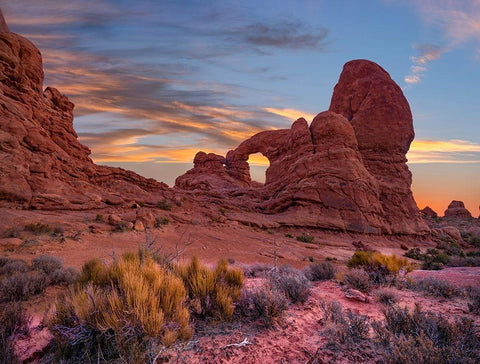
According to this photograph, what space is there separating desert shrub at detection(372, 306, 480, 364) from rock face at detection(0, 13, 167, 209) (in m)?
16.8

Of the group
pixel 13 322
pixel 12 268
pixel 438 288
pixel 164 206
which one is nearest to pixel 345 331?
pixel 438 288

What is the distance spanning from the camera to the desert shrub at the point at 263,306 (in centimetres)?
338

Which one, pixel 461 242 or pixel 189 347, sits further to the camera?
pixel 461 242

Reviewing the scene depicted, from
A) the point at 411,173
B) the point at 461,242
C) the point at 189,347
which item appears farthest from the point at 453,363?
the point at 461,242

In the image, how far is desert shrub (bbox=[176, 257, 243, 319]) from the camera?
3.36 m

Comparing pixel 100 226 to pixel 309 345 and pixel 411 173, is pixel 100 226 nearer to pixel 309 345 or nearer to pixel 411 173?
pixel 309 345

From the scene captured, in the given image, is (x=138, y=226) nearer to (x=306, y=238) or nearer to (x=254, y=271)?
(x=254, y=271)

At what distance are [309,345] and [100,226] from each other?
12.6m

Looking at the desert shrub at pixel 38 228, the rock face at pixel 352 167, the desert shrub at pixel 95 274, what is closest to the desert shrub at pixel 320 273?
the desert shrub at pixel 95 274

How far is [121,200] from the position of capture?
1822 cm

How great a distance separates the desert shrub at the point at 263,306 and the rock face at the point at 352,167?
59.6 ft

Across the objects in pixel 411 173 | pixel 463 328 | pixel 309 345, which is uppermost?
pixel 411 173

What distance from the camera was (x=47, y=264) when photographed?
640cm

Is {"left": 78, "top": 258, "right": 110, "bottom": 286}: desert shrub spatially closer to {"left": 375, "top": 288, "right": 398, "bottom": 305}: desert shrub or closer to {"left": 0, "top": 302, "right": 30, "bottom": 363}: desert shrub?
{"left": 0, "top": 302, "right": 30, "bottom": 363}: desert shrub
